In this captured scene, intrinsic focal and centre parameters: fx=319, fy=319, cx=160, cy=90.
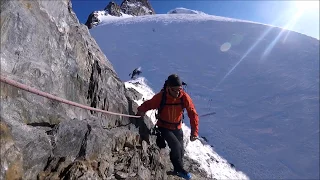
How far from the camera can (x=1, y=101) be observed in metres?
4.16

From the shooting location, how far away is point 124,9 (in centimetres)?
6812

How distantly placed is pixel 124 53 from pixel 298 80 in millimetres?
13843

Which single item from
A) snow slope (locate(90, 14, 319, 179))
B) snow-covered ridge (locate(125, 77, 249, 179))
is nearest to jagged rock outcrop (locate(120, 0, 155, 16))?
snow slope (locate(90, 14, 319, 179))

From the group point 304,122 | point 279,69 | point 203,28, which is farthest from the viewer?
point 203,28

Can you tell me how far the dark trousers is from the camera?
24.4 feet

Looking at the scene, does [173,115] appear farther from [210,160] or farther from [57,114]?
[210,160]

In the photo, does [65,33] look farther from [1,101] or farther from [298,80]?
[298,80]

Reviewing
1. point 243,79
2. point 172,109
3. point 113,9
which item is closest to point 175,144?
point 172,109

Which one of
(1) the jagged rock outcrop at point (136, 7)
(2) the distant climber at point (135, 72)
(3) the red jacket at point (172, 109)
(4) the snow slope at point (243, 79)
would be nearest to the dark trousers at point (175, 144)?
(3) the red jacket at point (172, 109)

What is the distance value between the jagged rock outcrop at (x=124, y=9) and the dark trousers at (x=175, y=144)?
46.1 meters

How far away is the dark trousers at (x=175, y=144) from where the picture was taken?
7445mm

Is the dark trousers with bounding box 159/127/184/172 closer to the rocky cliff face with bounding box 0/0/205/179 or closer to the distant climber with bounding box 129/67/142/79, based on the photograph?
the rocky cliff face with bounding box 0/0/205/179

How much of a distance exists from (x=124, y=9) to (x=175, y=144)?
210 feet

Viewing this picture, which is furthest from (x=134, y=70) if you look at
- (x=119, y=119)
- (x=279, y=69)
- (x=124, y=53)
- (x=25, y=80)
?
(x=25, y=80)
